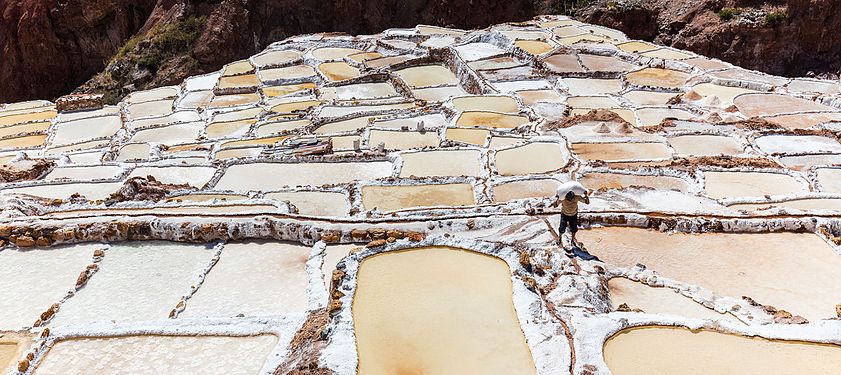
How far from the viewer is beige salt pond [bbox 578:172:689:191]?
948 cm

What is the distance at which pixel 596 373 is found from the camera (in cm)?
446

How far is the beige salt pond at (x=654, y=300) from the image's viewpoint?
594 centimetres

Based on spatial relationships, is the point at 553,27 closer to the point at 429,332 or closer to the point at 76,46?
the point at 429,332

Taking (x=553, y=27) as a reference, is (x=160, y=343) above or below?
below

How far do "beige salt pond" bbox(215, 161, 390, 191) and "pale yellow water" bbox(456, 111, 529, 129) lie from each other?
11.3ft

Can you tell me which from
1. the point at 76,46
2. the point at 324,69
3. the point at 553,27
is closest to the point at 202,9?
the point at 76,46

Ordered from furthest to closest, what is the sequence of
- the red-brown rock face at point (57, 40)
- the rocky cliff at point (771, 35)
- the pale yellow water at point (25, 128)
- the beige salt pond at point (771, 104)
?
the red-brown rock face at point (57, 40) < the rocky cliff at point (771, 35) < the pale yellow water at point (25, 128) < the beige salt pond at point (771, 104)

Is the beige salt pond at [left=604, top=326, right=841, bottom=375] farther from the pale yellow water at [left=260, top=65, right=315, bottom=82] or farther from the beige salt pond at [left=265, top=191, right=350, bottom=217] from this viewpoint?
the pale yellow water at [left=260, top=65, right=315, bottom=82]

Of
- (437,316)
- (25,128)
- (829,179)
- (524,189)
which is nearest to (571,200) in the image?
(437,316)

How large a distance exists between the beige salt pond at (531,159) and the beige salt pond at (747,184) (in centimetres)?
249

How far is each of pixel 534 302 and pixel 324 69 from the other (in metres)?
16.3

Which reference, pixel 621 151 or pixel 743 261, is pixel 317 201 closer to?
pixel 743 261

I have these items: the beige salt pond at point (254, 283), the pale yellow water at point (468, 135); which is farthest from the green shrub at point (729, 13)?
the beige salt pond at point (254, 283)

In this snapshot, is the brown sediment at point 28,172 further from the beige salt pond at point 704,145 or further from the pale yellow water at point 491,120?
the beige salt pond at point 704,145
